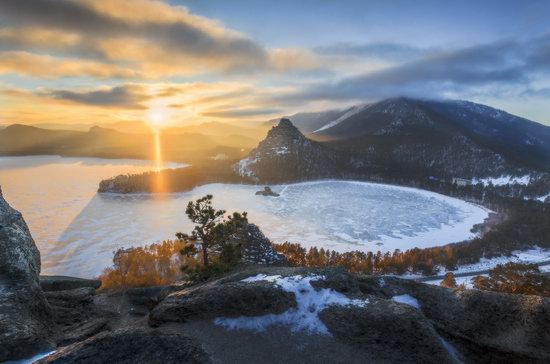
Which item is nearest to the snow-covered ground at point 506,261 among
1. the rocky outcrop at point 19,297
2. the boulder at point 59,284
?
the boulder at point 59,284

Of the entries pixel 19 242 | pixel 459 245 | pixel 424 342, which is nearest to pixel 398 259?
pixel 459 245

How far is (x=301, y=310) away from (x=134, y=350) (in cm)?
1019

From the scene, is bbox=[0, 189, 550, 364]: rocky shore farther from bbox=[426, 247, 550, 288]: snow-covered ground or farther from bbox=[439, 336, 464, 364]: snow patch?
bbox=[426, 247, 550, 288]: snow-covered ground

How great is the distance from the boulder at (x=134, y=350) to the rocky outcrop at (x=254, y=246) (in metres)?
51.3

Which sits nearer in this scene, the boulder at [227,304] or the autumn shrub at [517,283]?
the boulder at [227,304]

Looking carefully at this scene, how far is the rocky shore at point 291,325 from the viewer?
741 inches

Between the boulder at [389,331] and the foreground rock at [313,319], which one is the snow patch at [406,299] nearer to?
the foreground rock at [313,319]

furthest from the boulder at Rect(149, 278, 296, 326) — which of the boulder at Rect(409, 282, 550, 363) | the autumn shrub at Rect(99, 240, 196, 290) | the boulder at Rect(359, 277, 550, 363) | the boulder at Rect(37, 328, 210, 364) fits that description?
the autumn shrub at Rect(99, 240, 196, 290)

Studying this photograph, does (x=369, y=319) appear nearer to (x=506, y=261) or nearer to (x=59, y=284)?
(x=59, y=284)

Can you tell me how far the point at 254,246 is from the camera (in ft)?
238

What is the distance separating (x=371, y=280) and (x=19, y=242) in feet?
95.7

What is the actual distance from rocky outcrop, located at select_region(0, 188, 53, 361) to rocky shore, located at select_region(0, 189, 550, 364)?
2.8 inches

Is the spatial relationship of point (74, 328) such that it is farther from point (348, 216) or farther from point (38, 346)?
point (348, 216)

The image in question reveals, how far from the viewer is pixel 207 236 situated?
4022 cm
